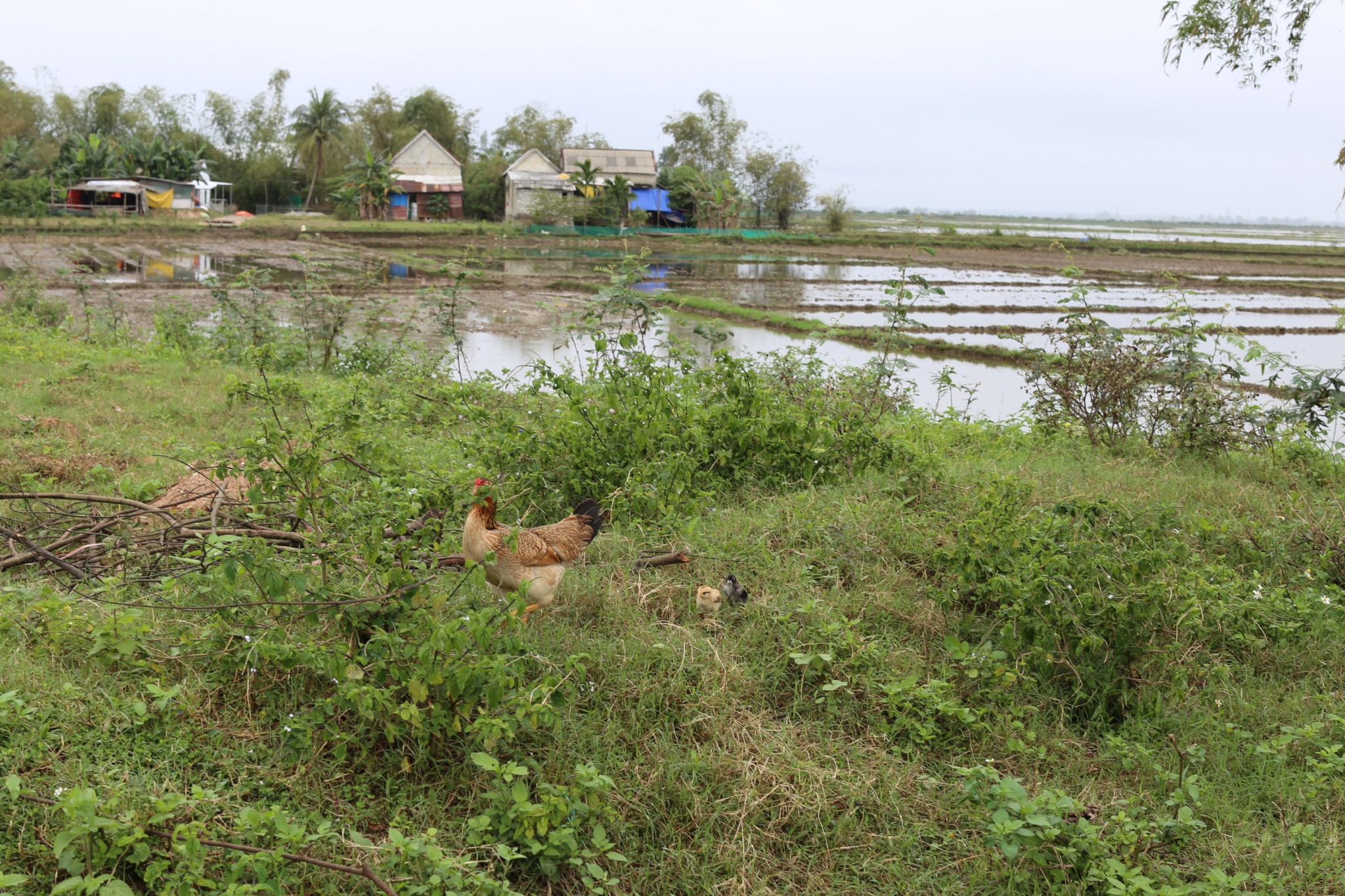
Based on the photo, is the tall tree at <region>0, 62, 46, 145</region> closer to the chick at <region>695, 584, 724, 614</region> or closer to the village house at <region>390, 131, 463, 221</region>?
the village house at <region>390, 131, 463, 221</region>

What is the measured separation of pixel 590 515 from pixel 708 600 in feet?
1.87

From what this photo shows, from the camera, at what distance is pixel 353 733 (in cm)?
278

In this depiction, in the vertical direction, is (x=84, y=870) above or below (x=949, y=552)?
below

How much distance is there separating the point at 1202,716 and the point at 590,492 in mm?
2719

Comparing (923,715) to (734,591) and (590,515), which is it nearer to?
(734,591)

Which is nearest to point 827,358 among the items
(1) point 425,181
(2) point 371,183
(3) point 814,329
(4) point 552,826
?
(3) point 814,329

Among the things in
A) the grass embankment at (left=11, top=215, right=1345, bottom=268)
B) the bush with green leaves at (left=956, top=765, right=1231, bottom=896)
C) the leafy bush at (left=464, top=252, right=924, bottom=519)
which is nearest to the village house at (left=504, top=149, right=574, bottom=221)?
the grass embankment at (left=11, top=215, right=1345, bottom=268)

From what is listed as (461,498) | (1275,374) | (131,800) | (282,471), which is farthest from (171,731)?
(1275,374)

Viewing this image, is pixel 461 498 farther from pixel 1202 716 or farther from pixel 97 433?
pixel 97 433

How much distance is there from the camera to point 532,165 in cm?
4459

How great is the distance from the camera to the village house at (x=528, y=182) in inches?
1711

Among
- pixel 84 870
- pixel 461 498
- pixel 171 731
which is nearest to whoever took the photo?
pixel 84 870

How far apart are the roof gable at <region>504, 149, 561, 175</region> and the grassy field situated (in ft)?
138

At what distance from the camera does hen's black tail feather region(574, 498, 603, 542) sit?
→ 363cm
